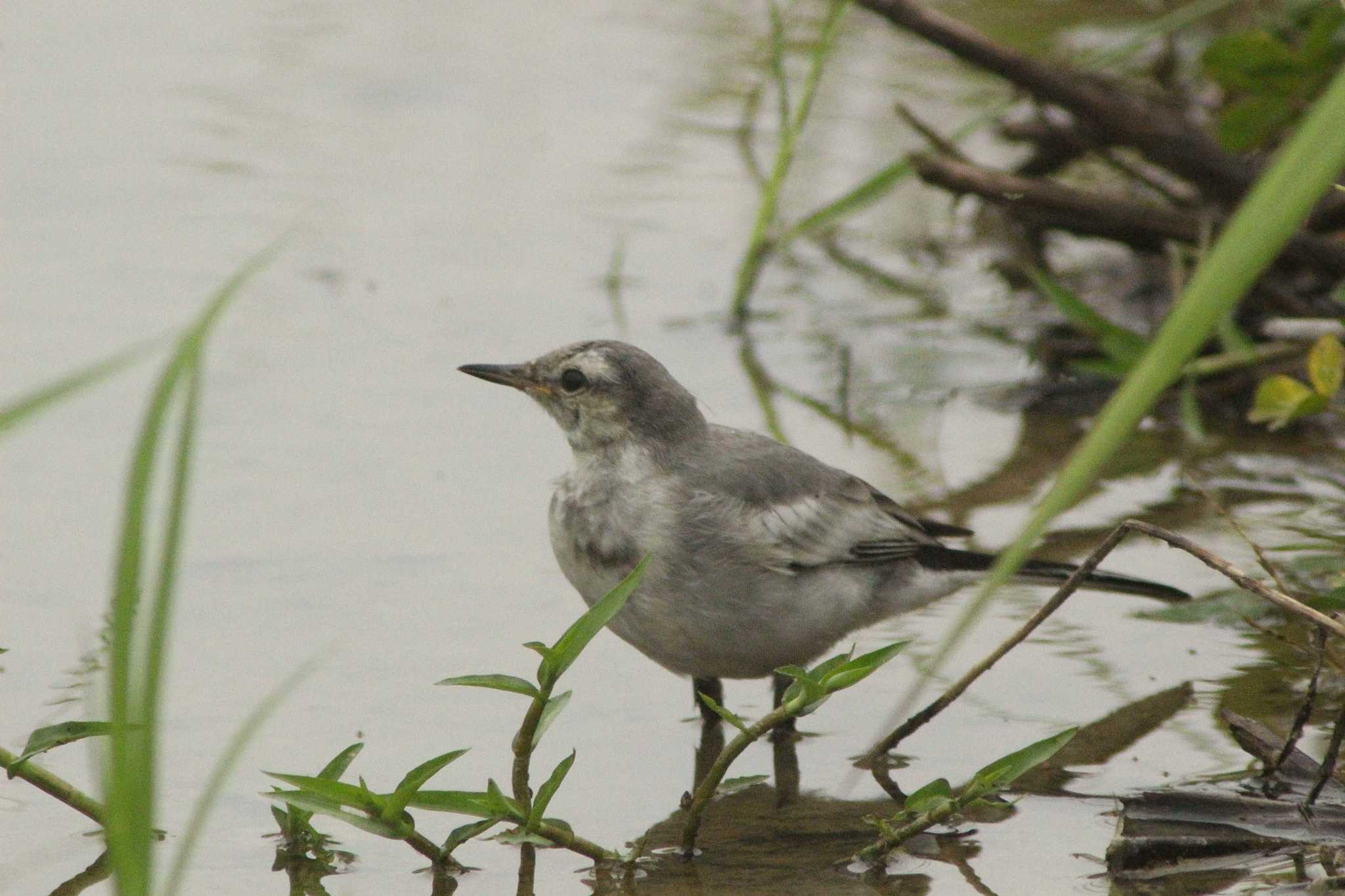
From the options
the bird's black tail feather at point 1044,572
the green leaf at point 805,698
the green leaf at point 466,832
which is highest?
the bird's black tail feather at point 1044,572

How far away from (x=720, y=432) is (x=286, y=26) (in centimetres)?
706

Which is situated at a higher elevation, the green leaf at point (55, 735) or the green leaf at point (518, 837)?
the green leaf at point (55, 735)

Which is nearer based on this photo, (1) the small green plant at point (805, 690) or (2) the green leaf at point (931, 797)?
(1) the small green plant at point (805, 690)

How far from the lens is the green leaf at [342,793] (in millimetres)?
3355

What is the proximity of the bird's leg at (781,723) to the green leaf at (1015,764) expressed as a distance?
873 mm

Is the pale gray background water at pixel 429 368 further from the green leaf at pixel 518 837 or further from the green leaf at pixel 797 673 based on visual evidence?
the green leaf at pixel 797 673

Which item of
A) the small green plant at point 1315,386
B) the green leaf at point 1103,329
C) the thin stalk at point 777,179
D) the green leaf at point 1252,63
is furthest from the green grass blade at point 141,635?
the green leaf at point 1252,63

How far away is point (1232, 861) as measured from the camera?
393 cm

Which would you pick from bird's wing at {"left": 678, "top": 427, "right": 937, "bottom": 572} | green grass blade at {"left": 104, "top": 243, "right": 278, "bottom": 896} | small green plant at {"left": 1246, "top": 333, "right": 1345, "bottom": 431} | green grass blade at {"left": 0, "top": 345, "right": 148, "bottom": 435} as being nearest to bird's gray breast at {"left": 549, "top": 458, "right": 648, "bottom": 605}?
bird's wing at {"left": 678, "top": 427, "right": 937, "bottom": 572}

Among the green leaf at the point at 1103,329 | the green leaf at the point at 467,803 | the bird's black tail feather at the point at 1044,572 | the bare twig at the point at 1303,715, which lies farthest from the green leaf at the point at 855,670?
the green leaf at the point at 1103,329

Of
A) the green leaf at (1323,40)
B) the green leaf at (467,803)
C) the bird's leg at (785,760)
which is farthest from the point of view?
the green leaf at (1323,40)

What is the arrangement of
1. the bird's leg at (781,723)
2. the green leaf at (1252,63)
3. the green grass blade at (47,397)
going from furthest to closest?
the green leaf at (1252,63) < the bird's leg at (781,723) < the green grass blade at (47,397)

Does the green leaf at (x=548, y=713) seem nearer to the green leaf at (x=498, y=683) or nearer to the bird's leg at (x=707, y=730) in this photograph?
the green leaf at (x=498, y=683)

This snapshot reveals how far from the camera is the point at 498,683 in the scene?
11.0 ft
